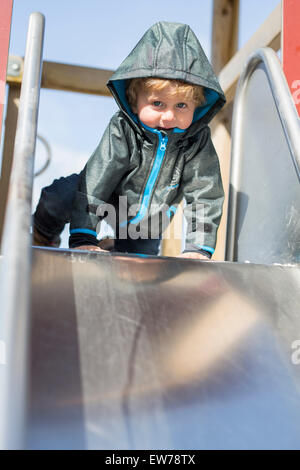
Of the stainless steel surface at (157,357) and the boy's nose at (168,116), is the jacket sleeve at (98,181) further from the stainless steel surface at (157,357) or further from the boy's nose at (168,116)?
the stainless steel surface at (157,357)

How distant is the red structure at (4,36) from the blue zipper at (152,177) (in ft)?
1.74

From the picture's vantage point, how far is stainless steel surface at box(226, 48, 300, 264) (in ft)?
3.77

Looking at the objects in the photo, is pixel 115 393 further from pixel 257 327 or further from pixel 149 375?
pixel 257 327

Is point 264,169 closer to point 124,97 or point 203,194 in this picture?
point 203,194

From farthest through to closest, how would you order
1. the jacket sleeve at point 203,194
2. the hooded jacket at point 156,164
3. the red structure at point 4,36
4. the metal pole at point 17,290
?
the red structure at point 4,36 → the jacket sleeve at point 203,194 → the hooded jacket at point 156,164 → the metal pole at point 17,290

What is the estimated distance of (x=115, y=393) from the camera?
61 cm

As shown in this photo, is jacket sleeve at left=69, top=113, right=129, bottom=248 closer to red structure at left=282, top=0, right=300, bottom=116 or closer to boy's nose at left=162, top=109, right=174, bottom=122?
boy's nose at left=162, top=109, right=174, bottom=122

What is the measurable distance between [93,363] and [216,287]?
306 mm

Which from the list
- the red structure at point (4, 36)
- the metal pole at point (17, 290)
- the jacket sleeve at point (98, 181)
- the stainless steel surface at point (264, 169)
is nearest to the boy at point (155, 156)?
the jacket sleeve at point (98, 181)

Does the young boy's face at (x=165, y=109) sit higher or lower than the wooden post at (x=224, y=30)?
lower

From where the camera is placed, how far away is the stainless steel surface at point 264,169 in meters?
1.15

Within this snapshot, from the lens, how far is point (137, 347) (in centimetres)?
68

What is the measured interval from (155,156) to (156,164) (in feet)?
0.08
